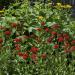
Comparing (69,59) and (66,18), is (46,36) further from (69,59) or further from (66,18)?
(66,18)

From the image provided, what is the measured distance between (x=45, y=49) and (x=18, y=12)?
7.58 feet

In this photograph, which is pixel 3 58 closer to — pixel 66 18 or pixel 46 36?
pixel 46 36

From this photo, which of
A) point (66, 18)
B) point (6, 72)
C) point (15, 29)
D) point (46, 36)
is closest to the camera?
point (6, 72)

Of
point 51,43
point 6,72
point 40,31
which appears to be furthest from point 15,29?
point 6,72

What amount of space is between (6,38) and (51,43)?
1019mm

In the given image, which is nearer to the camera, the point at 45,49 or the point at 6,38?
the point at 45,49

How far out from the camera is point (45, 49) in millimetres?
5680

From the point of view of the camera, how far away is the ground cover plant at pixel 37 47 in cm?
518

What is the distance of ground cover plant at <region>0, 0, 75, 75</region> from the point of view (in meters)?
5.18

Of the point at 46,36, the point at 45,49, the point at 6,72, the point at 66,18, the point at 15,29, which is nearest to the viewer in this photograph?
the point at 6,72

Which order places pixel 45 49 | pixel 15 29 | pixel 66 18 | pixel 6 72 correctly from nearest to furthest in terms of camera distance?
1. pixel 6 72
2. pixel 45 49
3. pixel 15 29
4. pixel 66 18

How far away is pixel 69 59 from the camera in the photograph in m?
5.72

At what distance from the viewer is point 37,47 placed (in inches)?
230

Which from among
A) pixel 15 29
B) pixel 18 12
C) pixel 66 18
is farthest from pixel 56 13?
pixel 15 29
